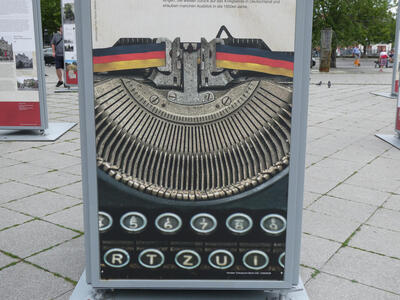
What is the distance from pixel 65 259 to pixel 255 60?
2.04 m

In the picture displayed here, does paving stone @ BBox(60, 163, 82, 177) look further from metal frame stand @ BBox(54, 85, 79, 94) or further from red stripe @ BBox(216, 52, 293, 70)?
metal frame stand @ BBox(54, 85, 79, 94)

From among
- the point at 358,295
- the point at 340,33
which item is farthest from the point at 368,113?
the point at 340,33

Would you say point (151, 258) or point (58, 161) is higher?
point (151, 258)

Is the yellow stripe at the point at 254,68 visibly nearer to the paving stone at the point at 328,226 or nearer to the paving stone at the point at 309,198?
the paving stone at the point at 328,226

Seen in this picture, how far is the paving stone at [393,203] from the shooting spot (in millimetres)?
4582

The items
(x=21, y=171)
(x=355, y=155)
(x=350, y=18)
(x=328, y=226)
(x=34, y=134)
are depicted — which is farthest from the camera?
(x=350, y=18)

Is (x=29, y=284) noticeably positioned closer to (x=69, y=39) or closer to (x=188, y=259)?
(x=188, y=259)

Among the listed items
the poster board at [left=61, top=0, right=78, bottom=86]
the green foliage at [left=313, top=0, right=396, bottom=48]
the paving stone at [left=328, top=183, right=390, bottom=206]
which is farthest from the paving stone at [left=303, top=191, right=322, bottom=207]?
the green foliage at [left=313, top=0, right=396, bottom=48]

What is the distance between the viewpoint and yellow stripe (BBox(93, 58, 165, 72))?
96.4 inches

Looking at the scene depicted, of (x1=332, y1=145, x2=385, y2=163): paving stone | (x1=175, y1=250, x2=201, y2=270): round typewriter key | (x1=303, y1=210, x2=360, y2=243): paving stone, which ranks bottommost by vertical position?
(x1=303, y1=210, x2=360, y2=243): paving stone

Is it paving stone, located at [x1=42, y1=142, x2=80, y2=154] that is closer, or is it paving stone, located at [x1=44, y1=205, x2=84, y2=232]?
paving stone, located at [x1=44, y1=205, x2=84, y2=232]

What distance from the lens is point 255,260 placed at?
8.66 feet

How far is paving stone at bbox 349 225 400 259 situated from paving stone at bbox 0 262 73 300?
225 cm

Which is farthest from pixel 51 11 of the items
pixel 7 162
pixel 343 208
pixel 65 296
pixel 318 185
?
pixel 65 296
